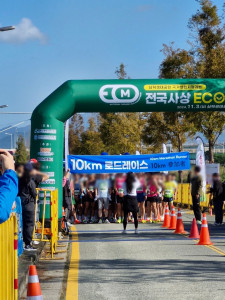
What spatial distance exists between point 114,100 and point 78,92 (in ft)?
3.31

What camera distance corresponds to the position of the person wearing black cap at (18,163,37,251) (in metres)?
11.3

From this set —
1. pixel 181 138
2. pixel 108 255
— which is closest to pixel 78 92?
pixel 108 255

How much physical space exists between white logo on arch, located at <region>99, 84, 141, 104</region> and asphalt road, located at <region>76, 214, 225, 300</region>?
3.53 m

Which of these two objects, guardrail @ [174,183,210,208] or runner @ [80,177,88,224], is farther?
guardrail @ [174,183,210,208]

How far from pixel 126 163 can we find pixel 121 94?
861 centimetres

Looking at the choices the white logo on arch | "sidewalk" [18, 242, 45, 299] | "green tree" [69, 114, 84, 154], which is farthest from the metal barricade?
"green tree" [69, 114, 84, 154]

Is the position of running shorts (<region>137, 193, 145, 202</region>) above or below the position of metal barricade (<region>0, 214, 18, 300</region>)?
above

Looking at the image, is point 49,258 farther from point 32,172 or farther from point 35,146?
point 35,146

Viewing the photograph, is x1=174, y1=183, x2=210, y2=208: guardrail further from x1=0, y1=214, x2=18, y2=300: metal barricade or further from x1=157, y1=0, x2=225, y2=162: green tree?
x1=0, y1=214, x2=18, y2=300: metal barricade

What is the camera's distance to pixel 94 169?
24297 millimetres

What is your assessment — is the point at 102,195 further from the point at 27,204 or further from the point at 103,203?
the point at 27,204

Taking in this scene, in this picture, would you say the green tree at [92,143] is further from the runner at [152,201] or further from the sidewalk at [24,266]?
the sidewalk at [24,266]

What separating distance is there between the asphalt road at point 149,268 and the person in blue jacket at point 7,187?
13.9ft

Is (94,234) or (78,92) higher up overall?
(78,92)
